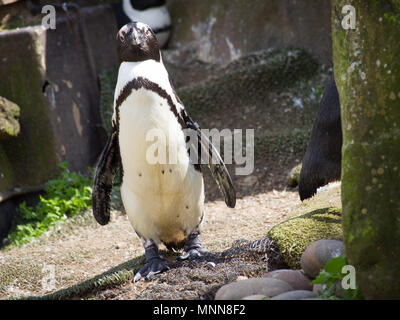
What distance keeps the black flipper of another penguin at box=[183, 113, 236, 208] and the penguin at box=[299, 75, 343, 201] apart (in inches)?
17.5

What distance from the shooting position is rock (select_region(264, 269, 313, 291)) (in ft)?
8.50

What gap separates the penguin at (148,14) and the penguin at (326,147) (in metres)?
3.81

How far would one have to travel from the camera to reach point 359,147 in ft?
7.35

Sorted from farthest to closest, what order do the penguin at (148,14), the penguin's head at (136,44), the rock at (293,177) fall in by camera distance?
1. the penguin at (148,14)
2. the rock at (293,177)
3. the penguin's head at (136,44)

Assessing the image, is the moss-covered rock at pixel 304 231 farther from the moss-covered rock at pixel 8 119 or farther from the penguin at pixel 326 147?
the moss-covered rock at pixel 8 119

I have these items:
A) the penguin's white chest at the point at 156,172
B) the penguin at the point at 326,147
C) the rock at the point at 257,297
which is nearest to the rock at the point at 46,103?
the penguin's white chest at the point at 156,172

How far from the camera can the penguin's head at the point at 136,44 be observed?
3238 millimetres

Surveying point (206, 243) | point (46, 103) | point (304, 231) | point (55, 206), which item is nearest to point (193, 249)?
point (206, 243)

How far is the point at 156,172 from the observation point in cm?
327

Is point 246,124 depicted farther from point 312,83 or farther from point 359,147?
point 359,147

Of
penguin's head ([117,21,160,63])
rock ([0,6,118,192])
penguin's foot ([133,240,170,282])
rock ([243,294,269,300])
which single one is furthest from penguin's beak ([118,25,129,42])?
rock ([0,6,118,192])

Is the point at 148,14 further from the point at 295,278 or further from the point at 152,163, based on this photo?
the point at 295,278

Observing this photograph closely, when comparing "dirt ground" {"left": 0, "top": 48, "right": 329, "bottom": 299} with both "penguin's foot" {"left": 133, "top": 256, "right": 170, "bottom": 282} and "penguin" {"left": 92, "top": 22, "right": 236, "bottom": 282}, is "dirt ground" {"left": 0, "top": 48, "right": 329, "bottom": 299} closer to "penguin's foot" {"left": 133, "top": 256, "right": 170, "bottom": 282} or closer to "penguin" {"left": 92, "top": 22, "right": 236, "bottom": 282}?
"penguin's foot" {"left": 133, "top": 256, "right": 170, "bottom": 282}

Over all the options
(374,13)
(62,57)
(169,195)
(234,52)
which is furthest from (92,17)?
(374,13)
